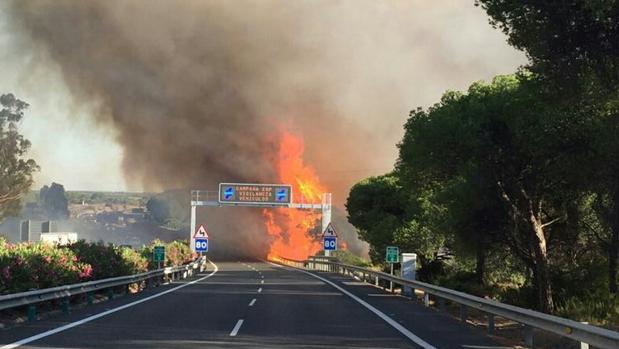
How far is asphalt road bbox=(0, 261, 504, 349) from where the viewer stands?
10.5m

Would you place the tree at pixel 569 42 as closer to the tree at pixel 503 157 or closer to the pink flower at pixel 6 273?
the tree at pixel 503 157

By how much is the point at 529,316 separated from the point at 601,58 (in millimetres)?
6838

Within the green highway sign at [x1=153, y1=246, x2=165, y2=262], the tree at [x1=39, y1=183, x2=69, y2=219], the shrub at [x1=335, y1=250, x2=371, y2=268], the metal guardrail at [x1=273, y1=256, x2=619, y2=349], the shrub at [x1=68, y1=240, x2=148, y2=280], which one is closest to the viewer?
the metal guardrail at [x1=273, y1=256, x2=619, y2=349]

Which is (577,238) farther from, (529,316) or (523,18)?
(529,316)

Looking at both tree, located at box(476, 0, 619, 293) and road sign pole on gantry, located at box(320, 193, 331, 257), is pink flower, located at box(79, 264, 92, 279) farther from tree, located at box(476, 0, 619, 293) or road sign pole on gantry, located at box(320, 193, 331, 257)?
road sign pole on gantry, located at box(320, 193, 331, 257)

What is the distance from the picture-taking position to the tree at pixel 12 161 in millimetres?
73500

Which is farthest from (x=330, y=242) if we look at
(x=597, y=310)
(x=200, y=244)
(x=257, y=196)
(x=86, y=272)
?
(x=257, y=196)

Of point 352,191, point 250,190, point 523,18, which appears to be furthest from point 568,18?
point 250,190

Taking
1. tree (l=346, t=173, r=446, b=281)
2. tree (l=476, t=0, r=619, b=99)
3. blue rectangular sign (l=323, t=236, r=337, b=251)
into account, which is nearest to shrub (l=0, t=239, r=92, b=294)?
tree (l=476, t=0, r=619, b=99)

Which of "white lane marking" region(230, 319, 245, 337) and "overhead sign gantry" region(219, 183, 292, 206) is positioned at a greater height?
"overhead sign gantry" region(219, 183, 292, 206)

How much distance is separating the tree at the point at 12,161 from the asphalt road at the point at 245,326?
2387 inches

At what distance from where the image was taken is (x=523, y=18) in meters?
14.8

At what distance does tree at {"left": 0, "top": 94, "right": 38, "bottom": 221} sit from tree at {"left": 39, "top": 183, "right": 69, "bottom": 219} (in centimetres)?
11614

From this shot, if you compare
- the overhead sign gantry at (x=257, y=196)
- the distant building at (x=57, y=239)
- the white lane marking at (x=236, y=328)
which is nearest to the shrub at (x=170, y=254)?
the distant building at (x=57, y=239)
